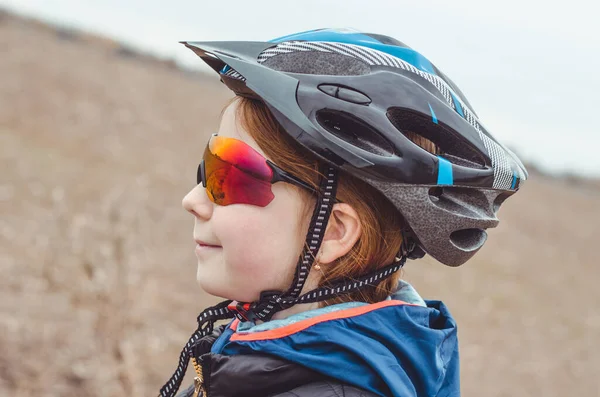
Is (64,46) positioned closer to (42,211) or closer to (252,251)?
(42,211)

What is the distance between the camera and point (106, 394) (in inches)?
172

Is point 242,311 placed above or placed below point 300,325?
below

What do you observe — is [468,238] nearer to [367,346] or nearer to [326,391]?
[367,346]

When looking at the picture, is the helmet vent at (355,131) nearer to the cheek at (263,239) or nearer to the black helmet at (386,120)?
Result: the black helmet at (386,120)

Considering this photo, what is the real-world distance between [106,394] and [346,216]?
318 centimetres

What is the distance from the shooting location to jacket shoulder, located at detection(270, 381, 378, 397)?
1.64 meters

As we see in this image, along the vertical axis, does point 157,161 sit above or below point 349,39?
below

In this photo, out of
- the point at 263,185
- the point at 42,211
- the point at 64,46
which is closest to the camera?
the point at 263,185

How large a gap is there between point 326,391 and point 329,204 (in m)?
0.55

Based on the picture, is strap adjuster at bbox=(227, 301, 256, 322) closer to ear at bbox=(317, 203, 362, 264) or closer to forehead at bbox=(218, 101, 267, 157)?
ear at bbox=(317, 203, 362, 264)

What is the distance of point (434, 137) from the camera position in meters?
2.04

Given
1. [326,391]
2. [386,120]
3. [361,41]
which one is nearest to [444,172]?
[386,120]

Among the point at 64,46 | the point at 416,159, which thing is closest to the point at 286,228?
the point at 416,159

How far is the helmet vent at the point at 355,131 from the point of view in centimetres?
189
